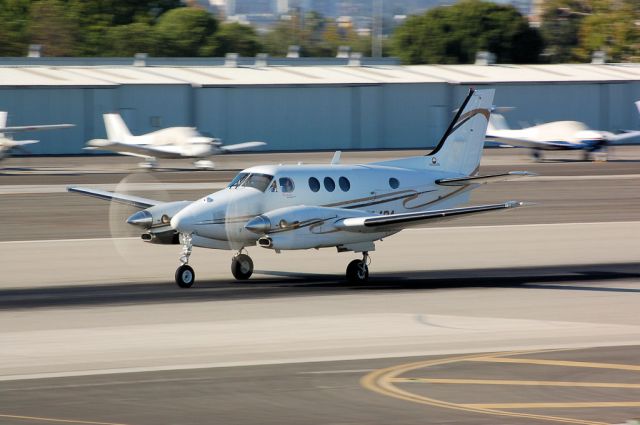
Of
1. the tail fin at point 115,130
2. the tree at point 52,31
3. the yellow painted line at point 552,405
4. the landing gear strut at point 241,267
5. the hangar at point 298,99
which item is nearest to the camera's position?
the yellow painted line at point 552,405

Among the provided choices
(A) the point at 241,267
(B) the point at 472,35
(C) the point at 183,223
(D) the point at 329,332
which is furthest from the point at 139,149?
(B) the point at 472,35

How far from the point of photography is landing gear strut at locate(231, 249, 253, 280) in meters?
22.6

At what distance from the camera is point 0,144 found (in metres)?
55.6

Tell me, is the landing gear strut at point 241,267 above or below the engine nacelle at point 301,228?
below

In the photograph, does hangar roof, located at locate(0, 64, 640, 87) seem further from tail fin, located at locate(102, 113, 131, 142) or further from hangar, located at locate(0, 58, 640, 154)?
tail fin, located at locate(102, 113, 131, 142)

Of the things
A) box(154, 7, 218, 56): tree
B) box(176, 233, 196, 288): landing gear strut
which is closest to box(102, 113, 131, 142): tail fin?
box(176, 233, 196, 288): landing gear strut

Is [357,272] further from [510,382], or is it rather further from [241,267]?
[510,382]

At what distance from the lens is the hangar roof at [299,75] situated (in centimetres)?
7338

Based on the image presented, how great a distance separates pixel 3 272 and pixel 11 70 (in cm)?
5268

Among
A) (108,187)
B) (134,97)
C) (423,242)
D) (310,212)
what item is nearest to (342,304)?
(310,212)

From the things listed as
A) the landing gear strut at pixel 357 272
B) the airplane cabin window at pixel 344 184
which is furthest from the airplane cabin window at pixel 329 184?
the landing gear strut at pixel 357 272

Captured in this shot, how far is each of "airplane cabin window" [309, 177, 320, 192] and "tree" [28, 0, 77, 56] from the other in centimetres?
8830

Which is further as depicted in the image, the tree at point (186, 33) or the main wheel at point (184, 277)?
the tree at point (186, 33)

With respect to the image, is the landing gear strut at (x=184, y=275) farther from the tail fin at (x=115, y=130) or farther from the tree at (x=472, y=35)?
the tree at (x=472, y=35)
